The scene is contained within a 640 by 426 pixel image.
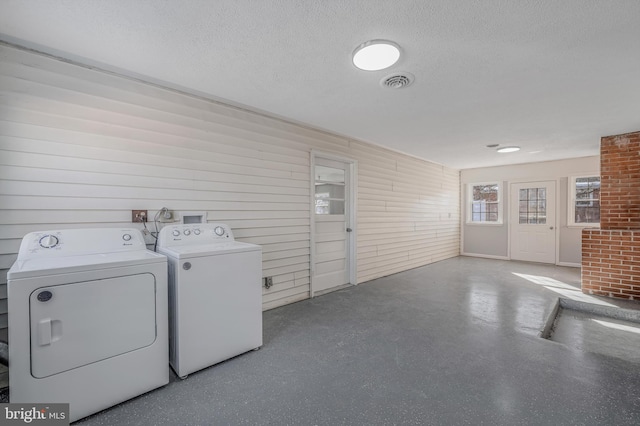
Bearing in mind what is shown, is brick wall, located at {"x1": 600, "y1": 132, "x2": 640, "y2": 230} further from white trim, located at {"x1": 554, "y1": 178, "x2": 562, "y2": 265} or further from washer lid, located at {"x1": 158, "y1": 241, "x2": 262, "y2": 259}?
washer lid, located at {"x1": 158, "y1": 241, "x2": 262, "y2": 259}

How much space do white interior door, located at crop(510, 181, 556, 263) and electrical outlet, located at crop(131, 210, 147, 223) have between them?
24.7 ft

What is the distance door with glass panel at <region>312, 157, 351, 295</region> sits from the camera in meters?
4.00

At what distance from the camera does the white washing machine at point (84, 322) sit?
1.50 meters

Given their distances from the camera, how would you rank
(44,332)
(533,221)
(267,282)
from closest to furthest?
(44,332), (267,282), (533,221)

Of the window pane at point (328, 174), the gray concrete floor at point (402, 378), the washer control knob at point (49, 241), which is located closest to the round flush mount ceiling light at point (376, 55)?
the window pane at point (328, 174)

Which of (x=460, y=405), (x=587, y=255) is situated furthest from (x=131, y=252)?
(x=587, y=255)

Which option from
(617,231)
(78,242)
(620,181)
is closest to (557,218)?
(620,181)

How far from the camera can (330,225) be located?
419cm

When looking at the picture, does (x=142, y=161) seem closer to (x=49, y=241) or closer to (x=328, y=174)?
(x=49, y=241)

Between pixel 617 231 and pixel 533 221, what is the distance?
2.61m

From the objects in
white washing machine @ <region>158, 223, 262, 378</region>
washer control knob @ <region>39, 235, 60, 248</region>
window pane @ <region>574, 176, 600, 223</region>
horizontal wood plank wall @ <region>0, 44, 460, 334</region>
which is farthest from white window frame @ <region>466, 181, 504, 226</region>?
washer control knob @ <region>39, 235, 60, 248</region>

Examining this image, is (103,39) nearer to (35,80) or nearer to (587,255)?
(35,80)

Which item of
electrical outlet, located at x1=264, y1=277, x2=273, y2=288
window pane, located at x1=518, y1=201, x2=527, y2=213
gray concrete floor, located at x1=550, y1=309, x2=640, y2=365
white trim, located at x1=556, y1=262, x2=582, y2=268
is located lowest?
gray concrete floor, located at x1=550, y1=309, x2=640, y2=365

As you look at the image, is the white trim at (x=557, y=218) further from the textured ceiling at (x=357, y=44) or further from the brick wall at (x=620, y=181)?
the textured ceiling at (x=357, y=44)
